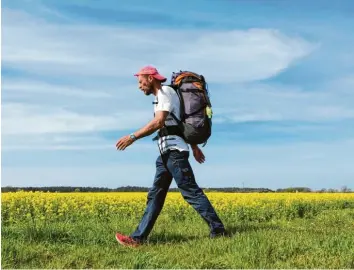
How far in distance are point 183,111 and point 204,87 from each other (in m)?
0.44

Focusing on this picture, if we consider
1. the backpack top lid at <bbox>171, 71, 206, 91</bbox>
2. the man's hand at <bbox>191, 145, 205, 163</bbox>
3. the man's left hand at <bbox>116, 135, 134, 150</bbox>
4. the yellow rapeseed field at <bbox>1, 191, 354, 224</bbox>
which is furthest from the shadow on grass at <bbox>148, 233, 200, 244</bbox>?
the yellow rapeseed field at <bbox>1, 191, 354, 224</bbox>

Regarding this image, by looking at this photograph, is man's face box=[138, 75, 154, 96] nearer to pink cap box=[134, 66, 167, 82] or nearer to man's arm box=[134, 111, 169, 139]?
pink cap box=[134, 66, 167, 82]

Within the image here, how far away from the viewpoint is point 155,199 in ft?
24.9

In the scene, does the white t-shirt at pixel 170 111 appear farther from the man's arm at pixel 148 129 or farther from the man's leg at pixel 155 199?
the man's leg at pixel 155 199

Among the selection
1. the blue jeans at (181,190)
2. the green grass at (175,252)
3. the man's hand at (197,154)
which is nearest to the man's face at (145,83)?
the blue jeans at (181,190)

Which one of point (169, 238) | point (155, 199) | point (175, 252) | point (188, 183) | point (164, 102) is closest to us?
point (175, 252)

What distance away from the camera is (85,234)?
7770 mm

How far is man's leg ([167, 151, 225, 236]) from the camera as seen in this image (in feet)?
23.6

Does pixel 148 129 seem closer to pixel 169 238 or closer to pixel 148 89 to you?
pixel 148 89

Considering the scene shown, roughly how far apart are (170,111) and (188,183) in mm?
944

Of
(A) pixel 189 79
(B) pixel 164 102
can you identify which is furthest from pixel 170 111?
(A) pixel 189 79

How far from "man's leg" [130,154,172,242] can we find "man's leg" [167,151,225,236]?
258 millimetres

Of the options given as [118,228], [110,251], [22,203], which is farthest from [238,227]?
[22,203]

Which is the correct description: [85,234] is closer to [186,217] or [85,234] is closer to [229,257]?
[229,257]
